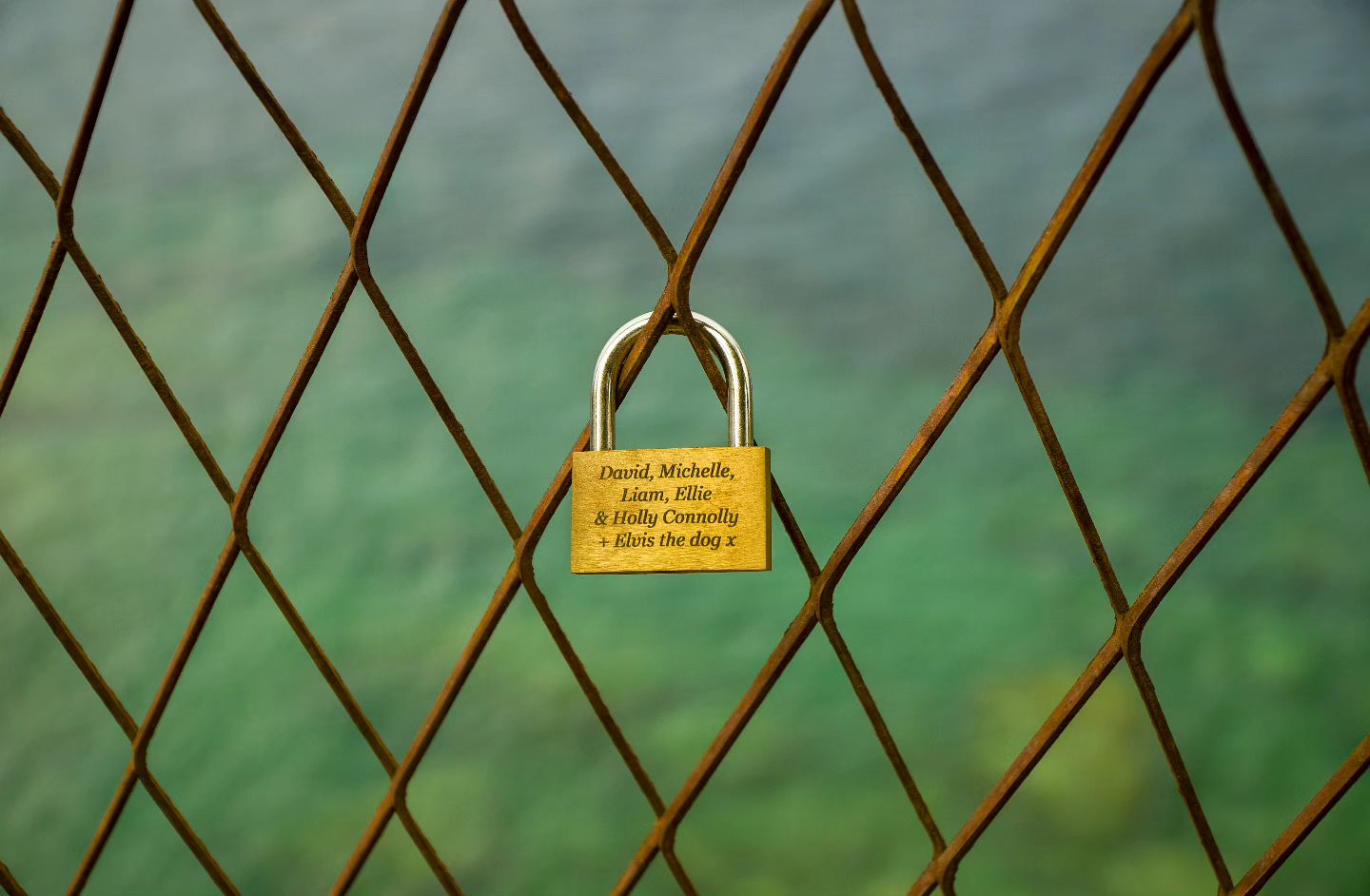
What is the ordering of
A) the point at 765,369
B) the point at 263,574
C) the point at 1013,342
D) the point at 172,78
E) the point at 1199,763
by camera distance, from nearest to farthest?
the point at 1013,342
the point at 263,574
the point at 1199,763
the point at 765,369
the point at 172,78

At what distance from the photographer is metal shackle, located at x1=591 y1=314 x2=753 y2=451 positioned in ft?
1.34

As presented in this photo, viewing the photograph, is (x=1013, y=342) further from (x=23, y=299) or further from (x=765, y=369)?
(x=23, y=299)

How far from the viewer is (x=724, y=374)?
1.37ft

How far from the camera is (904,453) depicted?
0.43m

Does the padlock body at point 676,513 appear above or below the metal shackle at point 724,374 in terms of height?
below

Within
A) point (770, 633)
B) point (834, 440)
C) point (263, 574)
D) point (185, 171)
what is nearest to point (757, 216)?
point (834, 440)

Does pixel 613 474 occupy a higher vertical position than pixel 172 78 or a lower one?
lower

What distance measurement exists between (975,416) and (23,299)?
0.86 m

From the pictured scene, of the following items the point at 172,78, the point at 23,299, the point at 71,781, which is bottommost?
the point at 71,781

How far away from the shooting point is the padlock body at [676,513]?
1.27 ft

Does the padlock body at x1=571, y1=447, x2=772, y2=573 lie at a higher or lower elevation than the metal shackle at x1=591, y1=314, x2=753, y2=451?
lower

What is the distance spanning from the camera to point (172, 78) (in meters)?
1.12

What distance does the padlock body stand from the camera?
387mm

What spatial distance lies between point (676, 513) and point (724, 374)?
0.19 ft
